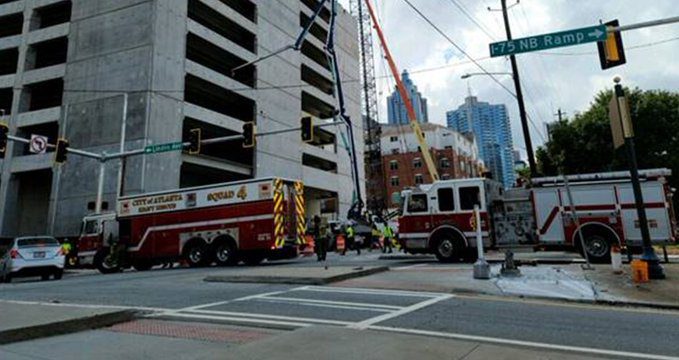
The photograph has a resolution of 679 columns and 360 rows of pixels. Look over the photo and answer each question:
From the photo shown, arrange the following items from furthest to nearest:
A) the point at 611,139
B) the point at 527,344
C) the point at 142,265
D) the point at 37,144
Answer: the point at 611,139 < the point at 142,265 < the point at 37,144 < the point at 527,344

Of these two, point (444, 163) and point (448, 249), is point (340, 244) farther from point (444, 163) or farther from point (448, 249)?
point (444, 163)

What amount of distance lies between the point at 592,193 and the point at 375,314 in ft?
38.7

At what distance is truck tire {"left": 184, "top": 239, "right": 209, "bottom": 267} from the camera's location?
20328 mm

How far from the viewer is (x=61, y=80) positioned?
37.2 m

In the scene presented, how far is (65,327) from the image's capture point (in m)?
6.21

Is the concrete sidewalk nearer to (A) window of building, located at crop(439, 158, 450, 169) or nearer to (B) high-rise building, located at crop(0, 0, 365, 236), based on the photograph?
(B) high-rise building, located at crop(0, 0, 365, 236)

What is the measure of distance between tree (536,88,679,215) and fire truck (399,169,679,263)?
748 inches

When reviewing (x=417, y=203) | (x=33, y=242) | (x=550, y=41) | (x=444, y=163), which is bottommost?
(x=33, y=242)

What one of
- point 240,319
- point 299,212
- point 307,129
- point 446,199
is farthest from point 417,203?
point 240,319

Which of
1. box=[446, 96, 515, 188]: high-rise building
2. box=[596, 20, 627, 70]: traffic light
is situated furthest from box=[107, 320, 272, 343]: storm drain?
box=[446, 96, 515, 188]: high-rise building

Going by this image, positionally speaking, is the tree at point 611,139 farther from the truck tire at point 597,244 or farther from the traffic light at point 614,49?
the traffic light at point 614,49

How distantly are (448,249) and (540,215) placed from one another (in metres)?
3.40

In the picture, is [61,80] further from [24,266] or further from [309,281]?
[309,281]

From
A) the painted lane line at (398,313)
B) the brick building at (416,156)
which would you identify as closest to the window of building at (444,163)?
the brick building at (416,156)
